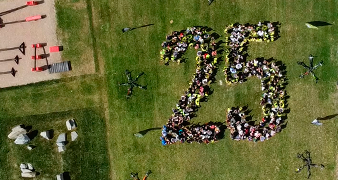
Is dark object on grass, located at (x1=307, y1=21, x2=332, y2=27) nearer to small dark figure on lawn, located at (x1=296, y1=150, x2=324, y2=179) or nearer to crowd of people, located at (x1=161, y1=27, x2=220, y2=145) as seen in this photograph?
crowd of people, located at (x1=161, y1=27, x2=220, y2=145)

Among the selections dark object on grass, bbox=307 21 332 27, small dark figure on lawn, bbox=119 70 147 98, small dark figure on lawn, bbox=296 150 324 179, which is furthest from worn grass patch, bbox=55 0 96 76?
small dark figure on lawn, bbox=296 150 324 179

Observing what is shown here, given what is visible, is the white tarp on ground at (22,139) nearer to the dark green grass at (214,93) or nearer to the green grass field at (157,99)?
the green grass field at (157,99)

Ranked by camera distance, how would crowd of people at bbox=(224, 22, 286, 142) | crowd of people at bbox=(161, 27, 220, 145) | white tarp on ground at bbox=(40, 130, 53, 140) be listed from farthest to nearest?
white tarp on ground at bbox=(40, 130, 53, 140) < crowd of people at bbox=(161, 27, 220, 145) < crowd of people at bbox=(224, 22, 286, 142)

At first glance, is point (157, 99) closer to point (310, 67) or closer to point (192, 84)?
point (192, 84)

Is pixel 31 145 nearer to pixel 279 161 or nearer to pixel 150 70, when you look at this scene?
pixel 150 70

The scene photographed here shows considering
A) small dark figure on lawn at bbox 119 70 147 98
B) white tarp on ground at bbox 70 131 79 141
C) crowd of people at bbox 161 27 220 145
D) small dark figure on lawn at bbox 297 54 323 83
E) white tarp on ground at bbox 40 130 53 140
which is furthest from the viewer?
white tarp on ground at bbox 70 131 79 141

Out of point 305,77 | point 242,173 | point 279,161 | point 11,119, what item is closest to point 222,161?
point 242,173

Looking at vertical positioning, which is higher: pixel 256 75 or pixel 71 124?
pixel 256 75

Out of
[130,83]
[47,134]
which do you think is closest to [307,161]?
[130,83]
